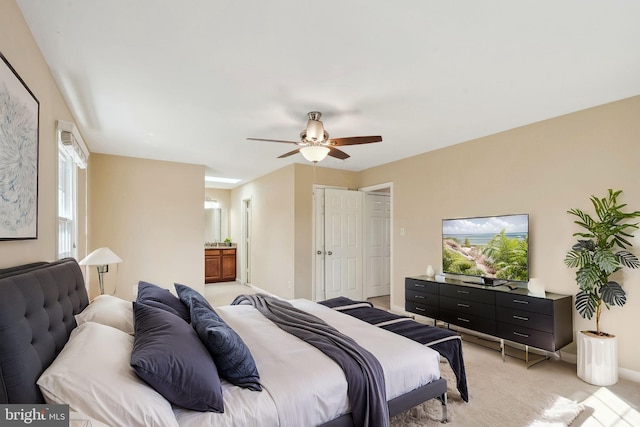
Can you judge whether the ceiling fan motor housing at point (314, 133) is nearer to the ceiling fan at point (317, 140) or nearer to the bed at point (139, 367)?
the ceiling fan at point (317, 140)

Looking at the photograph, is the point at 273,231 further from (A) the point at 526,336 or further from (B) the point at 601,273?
(B) the point at 601,273

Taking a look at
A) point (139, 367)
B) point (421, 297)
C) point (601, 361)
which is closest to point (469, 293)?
point (421, 297)

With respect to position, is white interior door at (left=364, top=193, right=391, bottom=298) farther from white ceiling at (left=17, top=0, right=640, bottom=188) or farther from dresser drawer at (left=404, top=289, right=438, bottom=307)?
white ceiling at (left=17, top=0, right=640, bottom=188)

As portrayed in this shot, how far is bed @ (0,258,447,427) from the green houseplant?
5.73 ft

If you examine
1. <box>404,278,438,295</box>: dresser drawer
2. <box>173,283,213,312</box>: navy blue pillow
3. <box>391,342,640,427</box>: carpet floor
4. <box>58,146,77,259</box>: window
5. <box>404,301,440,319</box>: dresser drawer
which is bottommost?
<box>391,342,640,427</box>: carpet floor

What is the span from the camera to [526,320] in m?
3.10

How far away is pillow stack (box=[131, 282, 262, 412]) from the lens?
4.35 ft

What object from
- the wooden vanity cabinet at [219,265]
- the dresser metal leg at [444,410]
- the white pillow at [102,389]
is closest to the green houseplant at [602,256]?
the dresser metal leg at [444,410]

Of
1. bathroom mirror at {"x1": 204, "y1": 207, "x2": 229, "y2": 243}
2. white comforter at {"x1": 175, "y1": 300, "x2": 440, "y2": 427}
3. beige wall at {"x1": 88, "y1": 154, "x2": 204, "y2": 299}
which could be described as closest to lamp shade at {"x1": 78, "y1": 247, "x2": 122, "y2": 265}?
white comforter at {"x1": 175, "y1": 300, "x2": 440, "y2": 427}

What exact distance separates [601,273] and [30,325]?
155 inches

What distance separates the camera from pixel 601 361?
106 inches

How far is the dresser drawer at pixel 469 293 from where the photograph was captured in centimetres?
342

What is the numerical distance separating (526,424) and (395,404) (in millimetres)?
1093

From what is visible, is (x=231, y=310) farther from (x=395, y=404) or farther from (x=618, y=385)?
(x=618, y=385)
